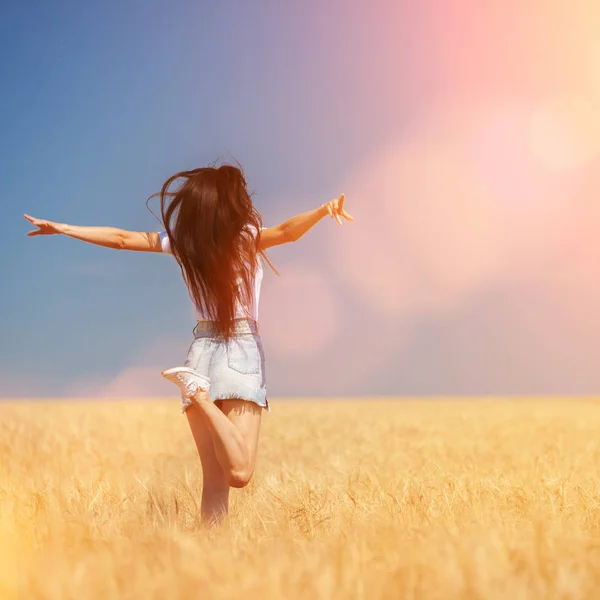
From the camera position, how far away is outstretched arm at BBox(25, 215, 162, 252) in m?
4.77

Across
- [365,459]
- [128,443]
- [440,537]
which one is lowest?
[440,537]

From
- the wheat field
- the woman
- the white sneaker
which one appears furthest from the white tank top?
the wheat field

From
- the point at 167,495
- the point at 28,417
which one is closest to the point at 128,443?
the point at 28,417

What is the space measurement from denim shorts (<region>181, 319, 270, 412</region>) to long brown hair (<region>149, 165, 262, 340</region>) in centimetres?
7

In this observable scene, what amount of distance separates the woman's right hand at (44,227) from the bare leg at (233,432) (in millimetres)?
1487

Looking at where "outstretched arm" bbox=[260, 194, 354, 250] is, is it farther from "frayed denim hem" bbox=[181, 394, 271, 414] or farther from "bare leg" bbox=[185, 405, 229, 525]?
"bare leg" bbox=[185, 405, 229, 525]

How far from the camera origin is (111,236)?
4.76 meters

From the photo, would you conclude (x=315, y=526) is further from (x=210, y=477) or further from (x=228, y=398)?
(x=228, y=398)

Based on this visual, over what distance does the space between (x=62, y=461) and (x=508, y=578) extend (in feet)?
23.2

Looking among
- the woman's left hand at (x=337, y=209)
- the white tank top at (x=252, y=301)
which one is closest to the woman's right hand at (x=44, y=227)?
the white tank top at (x=252, y=301)

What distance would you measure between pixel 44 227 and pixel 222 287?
1320mm

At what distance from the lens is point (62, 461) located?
8.96 m

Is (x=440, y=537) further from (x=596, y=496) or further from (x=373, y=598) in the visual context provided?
(x=596, y=496)

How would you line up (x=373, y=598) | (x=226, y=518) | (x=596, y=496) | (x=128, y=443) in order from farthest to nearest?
(x=128, y=443), (x=596, y=496), (x=226, y=518), (x=373, y=598)
